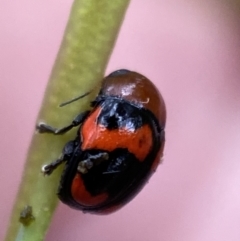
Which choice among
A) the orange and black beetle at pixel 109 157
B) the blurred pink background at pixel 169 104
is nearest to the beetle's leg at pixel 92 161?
the orange and black beetle at pixel 109 157


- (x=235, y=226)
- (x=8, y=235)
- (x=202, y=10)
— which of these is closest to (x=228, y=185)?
(x=235, y=226)

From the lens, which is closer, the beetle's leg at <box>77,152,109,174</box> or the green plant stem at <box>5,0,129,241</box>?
the green plant stem at <box>5,0,129,241</box>

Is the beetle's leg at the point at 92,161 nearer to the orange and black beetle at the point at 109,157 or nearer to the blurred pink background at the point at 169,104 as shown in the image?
the orange and black beetle at the point at 109,157

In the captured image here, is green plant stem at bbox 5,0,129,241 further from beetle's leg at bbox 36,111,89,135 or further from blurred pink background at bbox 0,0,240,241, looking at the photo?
blurred pink background at bbox 0,0,240,241

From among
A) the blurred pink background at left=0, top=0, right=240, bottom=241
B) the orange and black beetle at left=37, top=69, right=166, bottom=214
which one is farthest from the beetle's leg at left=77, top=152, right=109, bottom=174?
the blurred pink background at left=0, top=0, right=240, bottom=241

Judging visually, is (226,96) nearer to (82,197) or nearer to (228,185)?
(228,185)

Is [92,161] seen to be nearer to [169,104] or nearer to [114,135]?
[114,135]
